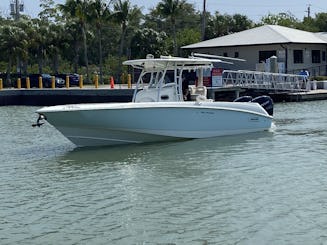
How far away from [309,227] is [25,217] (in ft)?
14.6

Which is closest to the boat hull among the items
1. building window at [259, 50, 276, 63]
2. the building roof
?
the building roof

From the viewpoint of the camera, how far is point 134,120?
17.9 metres

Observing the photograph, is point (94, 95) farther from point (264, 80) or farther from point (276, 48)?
point (276, 48)

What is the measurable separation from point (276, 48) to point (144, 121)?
30862mm

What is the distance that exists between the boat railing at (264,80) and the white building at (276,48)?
229 inches

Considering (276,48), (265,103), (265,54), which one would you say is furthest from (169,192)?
(265,54)

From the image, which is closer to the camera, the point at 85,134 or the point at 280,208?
the point at 280,208

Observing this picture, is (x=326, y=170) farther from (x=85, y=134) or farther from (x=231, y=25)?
(x=231, y=25)

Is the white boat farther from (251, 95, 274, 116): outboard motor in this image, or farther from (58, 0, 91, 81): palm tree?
(58, 0, 91, 81): palm tree

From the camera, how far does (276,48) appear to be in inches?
1855

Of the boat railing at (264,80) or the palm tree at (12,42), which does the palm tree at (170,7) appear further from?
the boat railing at (264,80)

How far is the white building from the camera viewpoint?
153 ft

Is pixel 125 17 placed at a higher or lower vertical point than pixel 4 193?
higher

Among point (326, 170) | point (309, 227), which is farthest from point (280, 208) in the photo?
point (326, 170)
